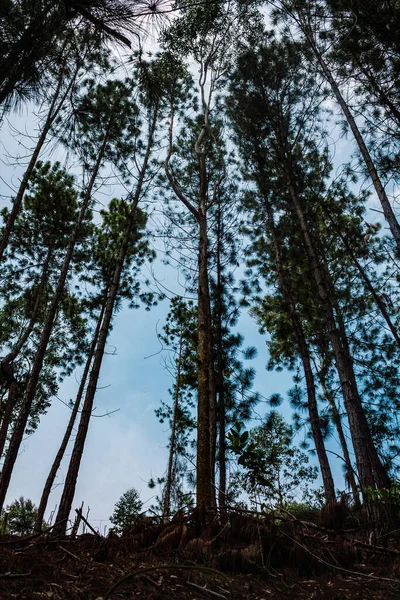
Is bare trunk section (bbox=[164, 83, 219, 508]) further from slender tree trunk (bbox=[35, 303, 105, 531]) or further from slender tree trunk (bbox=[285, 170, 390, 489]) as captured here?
slender tree trunk (bbox=[35, 303, 105, 531])

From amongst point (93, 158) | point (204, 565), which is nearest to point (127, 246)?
point (93, 158)

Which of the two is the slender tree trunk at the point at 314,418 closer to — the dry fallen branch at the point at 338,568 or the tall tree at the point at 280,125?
the tall tree at the point at 280,125

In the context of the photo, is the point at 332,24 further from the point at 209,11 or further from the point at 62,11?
the point at 62,11

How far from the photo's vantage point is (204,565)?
234 centimetres

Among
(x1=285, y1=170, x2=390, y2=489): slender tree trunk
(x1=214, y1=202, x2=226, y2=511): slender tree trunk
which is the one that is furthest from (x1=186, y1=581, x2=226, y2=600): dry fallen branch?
(x1=214, y1=202, x2=226, y2=511): slender tree trunk

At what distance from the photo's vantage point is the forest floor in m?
1.80

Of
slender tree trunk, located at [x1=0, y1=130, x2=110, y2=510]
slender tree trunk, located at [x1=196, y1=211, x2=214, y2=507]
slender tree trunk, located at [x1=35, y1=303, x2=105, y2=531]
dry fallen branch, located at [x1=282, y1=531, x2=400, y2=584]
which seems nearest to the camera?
dry fallen branch, located at [x1=282, y1=531, x2=400, y2=584]

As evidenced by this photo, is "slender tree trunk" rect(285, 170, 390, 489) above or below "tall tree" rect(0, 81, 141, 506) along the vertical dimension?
below

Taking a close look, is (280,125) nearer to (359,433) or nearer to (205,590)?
(359,433)

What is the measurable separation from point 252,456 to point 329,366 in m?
7.01

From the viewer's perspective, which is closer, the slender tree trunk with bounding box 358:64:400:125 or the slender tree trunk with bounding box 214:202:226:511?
the slender tree trunk with bounding box 358:64:400:125

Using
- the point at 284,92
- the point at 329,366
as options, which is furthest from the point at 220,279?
the point at 284,92

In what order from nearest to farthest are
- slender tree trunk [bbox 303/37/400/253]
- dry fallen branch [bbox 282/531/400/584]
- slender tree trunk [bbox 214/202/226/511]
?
dry fallen branch [bbox 282/531/400/584], slender tree trunk [bbox 303/37/400/253], slender tree trunk [bbox 214/202/226/511]

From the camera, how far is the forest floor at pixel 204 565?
→ 5.90 ft
